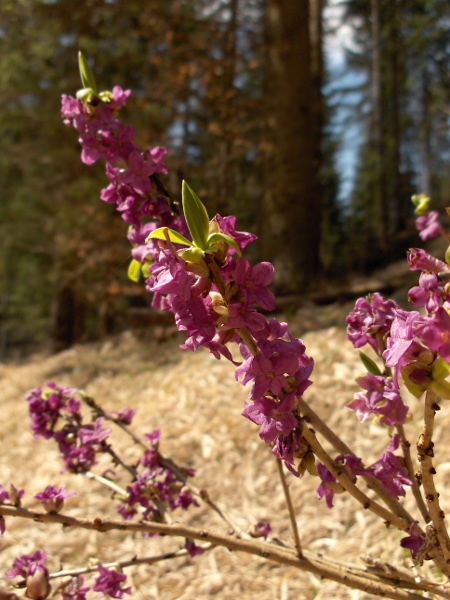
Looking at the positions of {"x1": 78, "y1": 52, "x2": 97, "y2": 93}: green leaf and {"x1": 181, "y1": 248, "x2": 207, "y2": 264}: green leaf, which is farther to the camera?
{"x1": 78, "y1": 52, "x2": 97, "y2": 93}: green leaf

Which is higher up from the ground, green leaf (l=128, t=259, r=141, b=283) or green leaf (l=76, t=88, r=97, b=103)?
green leaf (l=76, t=88, r=97, b=103)

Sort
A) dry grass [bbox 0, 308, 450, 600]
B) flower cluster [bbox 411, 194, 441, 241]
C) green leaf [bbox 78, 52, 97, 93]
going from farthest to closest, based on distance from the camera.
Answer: dry grass [bbox 0, 308, 450, 600], flower cluster [bbox 411, 194, 441, 241], green leaf [bbox 78, 52, 97, 93]

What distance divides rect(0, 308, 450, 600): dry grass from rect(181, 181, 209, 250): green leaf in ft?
3.51

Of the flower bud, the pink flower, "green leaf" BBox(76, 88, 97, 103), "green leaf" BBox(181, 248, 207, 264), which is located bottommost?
the pink flower

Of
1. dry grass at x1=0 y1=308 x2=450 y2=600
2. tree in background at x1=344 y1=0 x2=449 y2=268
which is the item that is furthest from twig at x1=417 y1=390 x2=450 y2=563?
tree in background at x1=344 y1=0 x2=449 y2=268

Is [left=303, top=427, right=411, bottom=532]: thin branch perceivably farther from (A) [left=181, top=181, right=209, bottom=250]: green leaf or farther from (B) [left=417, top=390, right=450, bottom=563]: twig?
(A) [left=181, top=181, right=209, bottom=250]: green leaf

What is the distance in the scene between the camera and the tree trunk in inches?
189

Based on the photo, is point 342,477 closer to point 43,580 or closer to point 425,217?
point 43,580

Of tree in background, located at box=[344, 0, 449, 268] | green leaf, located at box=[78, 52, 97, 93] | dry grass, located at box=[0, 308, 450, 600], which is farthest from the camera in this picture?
tree in background, located at box=[344, 0, 449, 268]

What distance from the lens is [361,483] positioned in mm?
2102

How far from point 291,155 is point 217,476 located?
3.48 m

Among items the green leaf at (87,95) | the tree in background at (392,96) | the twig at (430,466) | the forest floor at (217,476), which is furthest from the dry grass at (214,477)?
the tree in background at (392,96)

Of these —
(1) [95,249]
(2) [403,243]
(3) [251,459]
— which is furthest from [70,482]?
(2) [403,243]

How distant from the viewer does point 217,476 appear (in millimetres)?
2500
